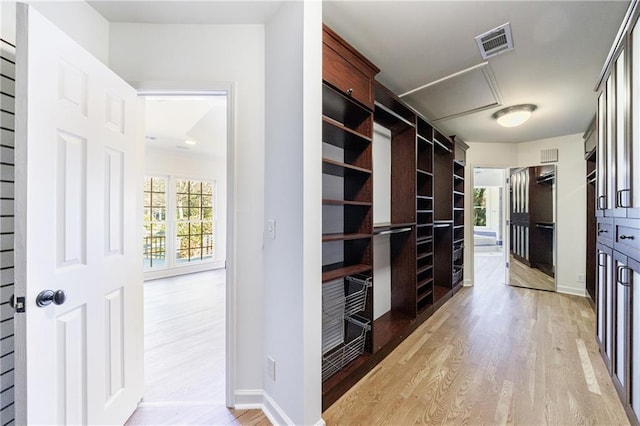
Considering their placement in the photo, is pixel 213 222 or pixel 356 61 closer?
pixel 356 61

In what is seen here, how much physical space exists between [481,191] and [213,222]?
29.7ft

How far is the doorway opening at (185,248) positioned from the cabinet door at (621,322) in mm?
2479

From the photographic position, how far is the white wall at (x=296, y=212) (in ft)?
4.87

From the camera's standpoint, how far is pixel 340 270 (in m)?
2.00

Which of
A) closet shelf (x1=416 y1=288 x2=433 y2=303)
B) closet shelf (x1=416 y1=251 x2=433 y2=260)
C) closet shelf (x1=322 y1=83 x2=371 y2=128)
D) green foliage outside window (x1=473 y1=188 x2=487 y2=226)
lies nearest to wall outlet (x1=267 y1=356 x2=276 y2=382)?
closet shelf (x1=322 y1=83 x2=371 y2=128)

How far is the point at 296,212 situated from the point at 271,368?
3.25 feet

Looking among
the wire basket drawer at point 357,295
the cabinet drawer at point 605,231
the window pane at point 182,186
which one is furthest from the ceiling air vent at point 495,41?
the window pane at point 182,186

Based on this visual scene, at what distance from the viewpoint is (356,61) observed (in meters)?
2.01

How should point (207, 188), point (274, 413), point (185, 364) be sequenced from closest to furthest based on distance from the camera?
point (274, 413) < point (185, 364) < point (207, 188)

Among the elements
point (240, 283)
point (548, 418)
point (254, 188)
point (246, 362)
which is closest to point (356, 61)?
point (254, 188)

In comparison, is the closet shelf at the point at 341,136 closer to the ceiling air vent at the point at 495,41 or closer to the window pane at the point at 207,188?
the ceiling air vent at the point at 495,41

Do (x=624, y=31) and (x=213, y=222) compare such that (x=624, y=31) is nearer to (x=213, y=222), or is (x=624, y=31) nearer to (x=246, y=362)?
(x=246, y=362)

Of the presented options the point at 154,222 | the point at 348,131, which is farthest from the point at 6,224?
the point at 154,222

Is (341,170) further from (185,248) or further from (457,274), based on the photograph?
(185,248)
